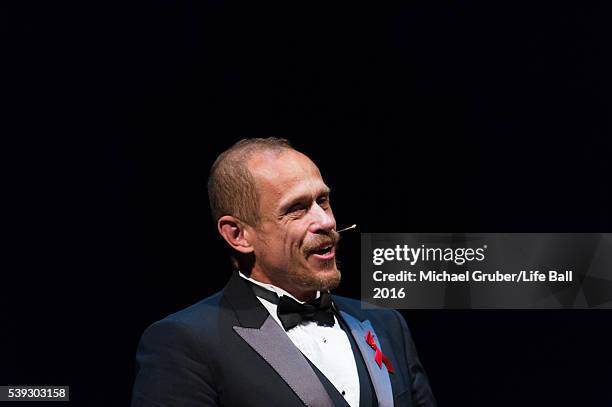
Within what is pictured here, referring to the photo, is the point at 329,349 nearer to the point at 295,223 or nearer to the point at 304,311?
the point at 304,311

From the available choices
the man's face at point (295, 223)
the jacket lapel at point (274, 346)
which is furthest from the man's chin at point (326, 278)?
the jacket lapel at point (274, 346)

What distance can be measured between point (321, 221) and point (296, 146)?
2.62 feet

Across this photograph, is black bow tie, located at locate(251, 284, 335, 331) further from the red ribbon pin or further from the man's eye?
the man's eye

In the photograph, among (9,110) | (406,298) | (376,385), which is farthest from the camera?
(406,298)

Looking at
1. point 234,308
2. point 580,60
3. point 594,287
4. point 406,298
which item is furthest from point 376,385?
point 580,60

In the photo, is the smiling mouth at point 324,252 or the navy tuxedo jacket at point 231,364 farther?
the smiling mouth at point 324,252

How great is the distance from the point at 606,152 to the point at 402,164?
24.7 inches

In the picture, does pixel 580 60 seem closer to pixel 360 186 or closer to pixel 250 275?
pixel 360 186

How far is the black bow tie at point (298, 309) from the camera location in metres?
2.07

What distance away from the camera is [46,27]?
2691 mm

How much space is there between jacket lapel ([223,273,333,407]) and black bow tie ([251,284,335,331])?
0.10ft

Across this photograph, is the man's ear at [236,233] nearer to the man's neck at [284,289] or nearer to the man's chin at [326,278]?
the man's neck at [284,289]

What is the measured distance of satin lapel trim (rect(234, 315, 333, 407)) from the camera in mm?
1908

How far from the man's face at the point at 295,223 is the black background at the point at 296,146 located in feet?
2.48
